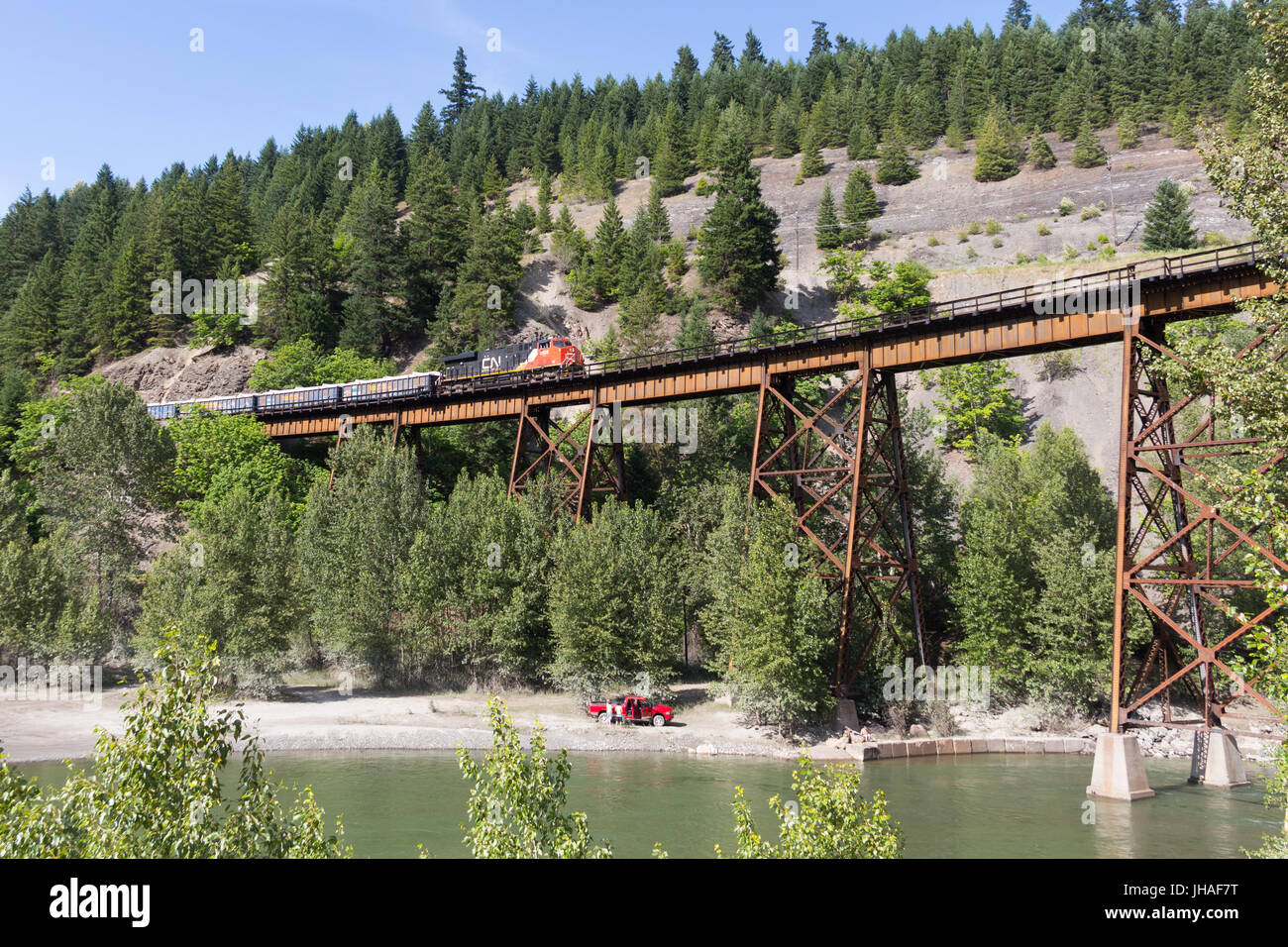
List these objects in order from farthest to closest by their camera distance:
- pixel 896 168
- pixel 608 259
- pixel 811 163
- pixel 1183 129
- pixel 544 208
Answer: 1. pixel 811 163
2. pixel 896 168
3. pixel 1183 129
4. pixel 544 208
5. pixel 608 259

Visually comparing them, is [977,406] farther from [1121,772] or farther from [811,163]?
[811,163]

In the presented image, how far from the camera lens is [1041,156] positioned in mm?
98688

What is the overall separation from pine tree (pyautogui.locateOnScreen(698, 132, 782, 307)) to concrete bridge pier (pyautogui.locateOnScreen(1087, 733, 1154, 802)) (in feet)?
181

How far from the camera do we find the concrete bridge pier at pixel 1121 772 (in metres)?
22.1

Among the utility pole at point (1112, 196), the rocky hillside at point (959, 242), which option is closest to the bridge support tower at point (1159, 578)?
the rocky hillside at point (959, 242)

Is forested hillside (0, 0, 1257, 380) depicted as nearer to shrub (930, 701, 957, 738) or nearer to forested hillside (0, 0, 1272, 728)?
forested hillside (0, 0, 1272, 728)

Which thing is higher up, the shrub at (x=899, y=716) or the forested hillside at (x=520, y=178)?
the forested hillside at (x=520, y=178)

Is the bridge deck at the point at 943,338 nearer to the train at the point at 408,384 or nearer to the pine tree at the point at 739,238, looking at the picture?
the train at the point at 408,384

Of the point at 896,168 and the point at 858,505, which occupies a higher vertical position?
the point at 896,168

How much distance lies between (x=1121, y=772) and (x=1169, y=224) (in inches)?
2671

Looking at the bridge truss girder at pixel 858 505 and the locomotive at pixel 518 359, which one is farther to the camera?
the locomotive at pixel 518 359

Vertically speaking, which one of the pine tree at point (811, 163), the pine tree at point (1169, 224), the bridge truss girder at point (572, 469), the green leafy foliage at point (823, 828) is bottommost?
the green leafy foliage at point (823, 828)

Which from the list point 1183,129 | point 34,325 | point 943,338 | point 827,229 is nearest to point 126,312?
point 34,325

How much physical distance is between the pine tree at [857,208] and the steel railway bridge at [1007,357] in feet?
163
